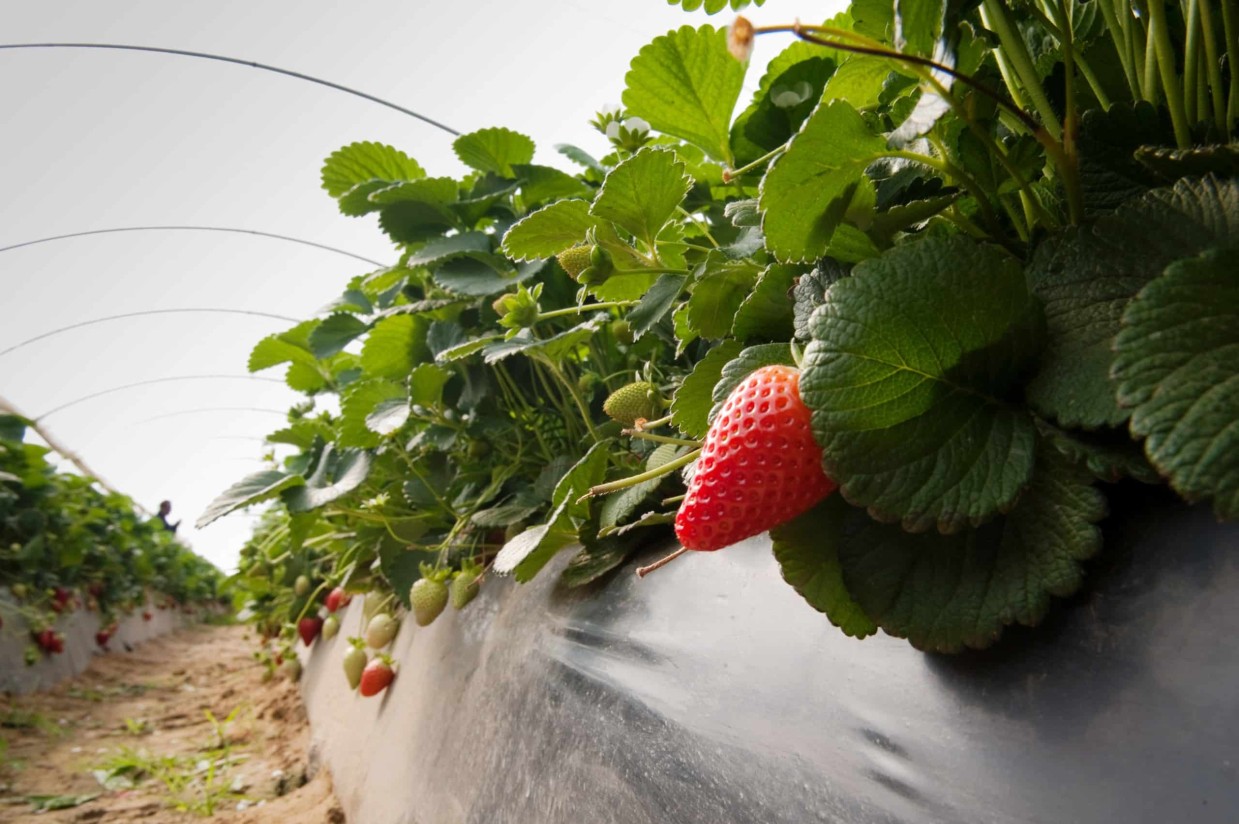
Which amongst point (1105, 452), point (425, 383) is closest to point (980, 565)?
point (1105, 452)

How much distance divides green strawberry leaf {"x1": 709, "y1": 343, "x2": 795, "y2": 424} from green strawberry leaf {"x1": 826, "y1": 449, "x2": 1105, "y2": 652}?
0.37ft

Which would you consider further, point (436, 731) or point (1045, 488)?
point (436, 731)

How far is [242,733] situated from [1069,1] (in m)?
2.70

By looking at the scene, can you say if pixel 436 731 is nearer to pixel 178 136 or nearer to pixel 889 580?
pixel 889 580

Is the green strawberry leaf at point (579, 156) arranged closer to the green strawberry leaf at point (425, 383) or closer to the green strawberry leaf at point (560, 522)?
the green strawberry leaf at point (425, 383)

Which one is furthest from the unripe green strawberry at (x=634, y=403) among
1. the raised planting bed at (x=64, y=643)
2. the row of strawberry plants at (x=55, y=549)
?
the raised planting bed at (x=64, y=643)

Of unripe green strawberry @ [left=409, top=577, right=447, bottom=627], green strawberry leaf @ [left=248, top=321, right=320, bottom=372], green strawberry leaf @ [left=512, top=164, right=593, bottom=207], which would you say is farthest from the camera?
green strawberry leaf @ [left=248, top=321, right=320, bottom=372]

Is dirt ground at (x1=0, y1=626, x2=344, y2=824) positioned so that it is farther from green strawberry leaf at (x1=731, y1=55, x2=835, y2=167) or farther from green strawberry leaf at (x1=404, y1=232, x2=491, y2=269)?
green strawberry leaf at (x1=731, y1=55, x2=835, y2=167)

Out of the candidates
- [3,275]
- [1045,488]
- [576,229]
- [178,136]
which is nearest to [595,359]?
[576,229]

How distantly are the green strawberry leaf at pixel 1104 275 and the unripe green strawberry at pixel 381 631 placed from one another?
1.31 m

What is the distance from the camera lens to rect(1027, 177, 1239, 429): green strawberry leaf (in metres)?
0.30

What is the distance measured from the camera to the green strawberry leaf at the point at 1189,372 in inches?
9.5

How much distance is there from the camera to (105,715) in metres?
2.83

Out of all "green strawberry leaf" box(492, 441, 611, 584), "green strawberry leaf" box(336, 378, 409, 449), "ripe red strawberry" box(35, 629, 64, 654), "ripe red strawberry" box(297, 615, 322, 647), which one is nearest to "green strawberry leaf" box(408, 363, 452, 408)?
"green strawberry leaf" box(336, 378, 409, 449)
